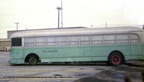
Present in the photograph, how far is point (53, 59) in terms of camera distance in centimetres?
1458

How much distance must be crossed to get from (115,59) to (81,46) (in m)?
2.98

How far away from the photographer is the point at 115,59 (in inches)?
555

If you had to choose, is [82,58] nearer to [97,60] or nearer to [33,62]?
[97,60]

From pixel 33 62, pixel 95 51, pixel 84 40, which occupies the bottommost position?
pixel 33 62

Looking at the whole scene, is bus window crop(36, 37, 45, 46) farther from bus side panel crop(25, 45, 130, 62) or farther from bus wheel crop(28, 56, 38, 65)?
bus wheel crop(28, 56, 38, 65)

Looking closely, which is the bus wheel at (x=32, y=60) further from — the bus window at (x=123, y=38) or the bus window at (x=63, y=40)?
the bus window at (x=123, y=38)

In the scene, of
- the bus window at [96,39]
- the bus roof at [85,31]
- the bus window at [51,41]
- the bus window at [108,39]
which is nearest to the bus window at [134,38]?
the bus roof at [85,31]

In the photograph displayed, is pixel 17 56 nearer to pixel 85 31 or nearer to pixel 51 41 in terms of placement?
pixel 51 41

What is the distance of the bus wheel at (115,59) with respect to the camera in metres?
14.0

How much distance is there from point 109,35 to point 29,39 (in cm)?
691

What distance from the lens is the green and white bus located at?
46.2 ft

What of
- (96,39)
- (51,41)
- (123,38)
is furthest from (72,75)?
(123,38)

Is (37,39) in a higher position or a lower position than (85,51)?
higher

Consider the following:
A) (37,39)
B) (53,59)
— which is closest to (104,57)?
(53,59)
